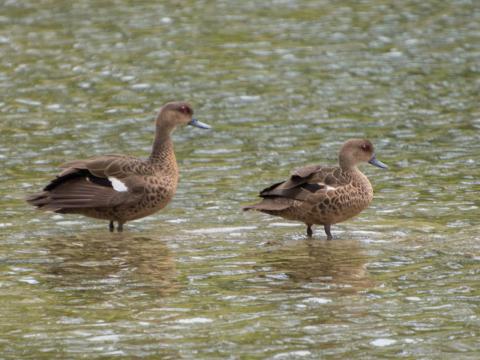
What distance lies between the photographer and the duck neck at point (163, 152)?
13703 millimetres

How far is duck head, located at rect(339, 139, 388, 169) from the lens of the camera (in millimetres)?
13617

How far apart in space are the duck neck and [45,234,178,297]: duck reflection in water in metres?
0.87

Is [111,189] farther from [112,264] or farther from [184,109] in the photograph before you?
[184,109]

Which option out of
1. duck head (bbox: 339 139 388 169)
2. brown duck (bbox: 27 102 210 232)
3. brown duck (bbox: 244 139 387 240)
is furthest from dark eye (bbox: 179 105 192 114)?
duck head (bbox: 339 139 388 169)

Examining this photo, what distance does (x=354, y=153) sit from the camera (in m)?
13.7

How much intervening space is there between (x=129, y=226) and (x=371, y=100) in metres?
6.72

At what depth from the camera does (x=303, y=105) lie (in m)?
19.5

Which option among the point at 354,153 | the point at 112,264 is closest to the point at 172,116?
the point at 354,153

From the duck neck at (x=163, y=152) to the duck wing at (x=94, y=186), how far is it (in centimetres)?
25

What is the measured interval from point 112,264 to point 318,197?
2.28 meters

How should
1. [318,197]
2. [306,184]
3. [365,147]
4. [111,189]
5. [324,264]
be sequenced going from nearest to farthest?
[324,264] < [318,197] < [306,184] < [111,189] < [365,147]

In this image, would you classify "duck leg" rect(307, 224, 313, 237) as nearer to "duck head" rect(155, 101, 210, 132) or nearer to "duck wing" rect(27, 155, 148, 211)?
"duck wing" rect(27, 155, 148, 211)

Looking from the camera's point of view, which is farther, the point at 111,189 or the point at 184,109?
the point at 184,109

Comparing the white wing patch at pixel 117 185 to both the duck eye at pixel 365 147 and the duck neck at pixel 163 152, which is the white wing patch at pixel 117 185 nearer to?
the duck neck at pixel 163 152
